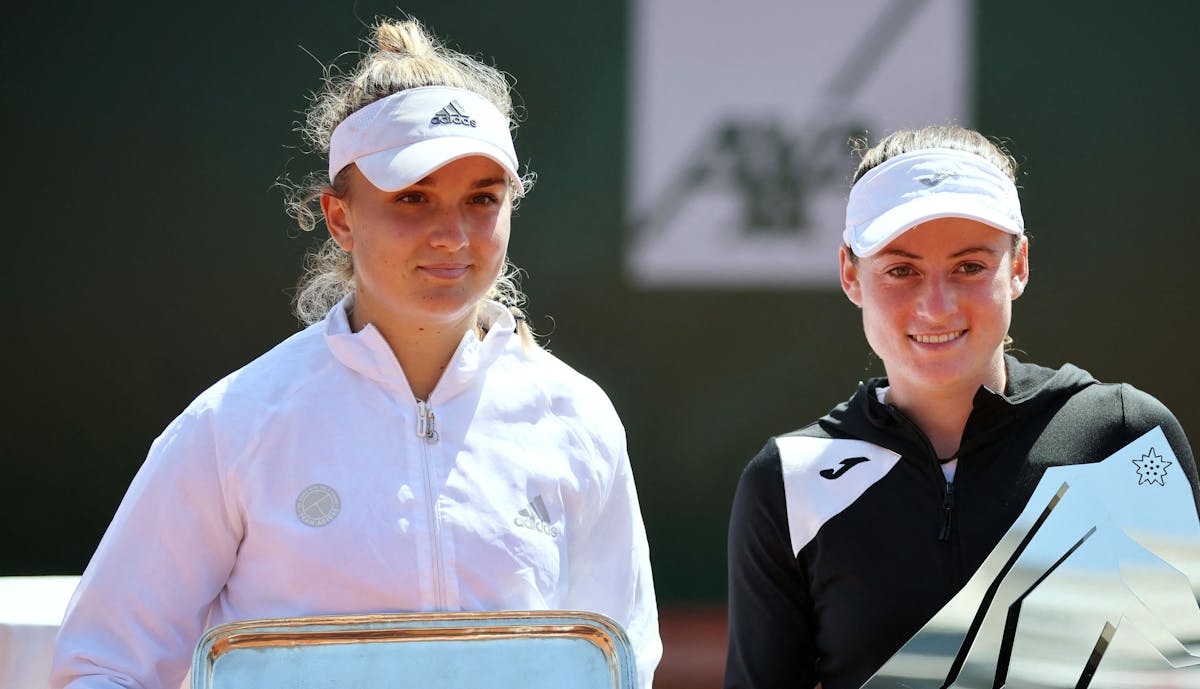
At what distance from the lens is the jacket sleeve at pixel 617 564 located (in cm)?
191

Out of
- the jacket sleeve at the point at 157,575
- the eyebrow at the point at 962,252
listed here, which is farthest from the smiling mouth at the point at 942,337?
the jacket sleeve at the point at 157,575

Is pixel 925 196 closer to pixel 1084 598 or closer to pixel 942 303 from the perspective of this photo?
pixel 942 303

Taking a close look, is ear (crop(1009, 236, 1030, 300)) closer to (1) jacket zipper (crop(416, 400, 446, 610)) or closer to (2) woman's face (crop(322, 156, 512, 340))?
(2) woman's face (crop(322, 156, 512, 340))

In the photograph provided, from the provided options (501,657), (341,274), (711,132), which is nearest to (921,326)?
(501,657)

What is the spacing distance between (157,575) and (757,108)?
3243mm

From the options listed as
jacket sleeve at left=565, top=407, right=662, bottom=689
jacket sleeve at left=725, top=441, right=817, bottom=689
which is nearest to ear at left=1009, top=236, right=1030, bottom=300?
jacket sleeve at left=725, top=441, right=817, bottom=689

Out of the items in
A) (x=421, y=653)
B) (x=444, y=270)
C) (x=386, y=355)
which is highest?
(x=444, y=270)

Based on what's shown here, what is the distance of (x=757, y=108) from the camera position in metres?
4.60

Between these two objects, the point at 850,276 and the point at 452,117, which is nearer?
the point at 452,117

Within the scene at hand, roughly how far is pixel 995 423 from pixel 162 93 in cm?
327

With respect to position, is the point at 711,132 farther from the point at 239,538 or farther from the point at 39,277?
the point at 239,538

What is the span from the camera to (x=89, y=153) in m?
4.40

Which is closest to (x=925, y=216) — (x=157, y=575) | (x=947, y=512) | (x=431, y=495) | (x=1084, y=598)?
(x=947, y=512)

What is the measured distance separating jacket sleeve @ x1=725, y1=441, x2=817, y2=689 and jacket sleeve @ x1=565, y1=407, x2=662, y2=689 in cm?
12
